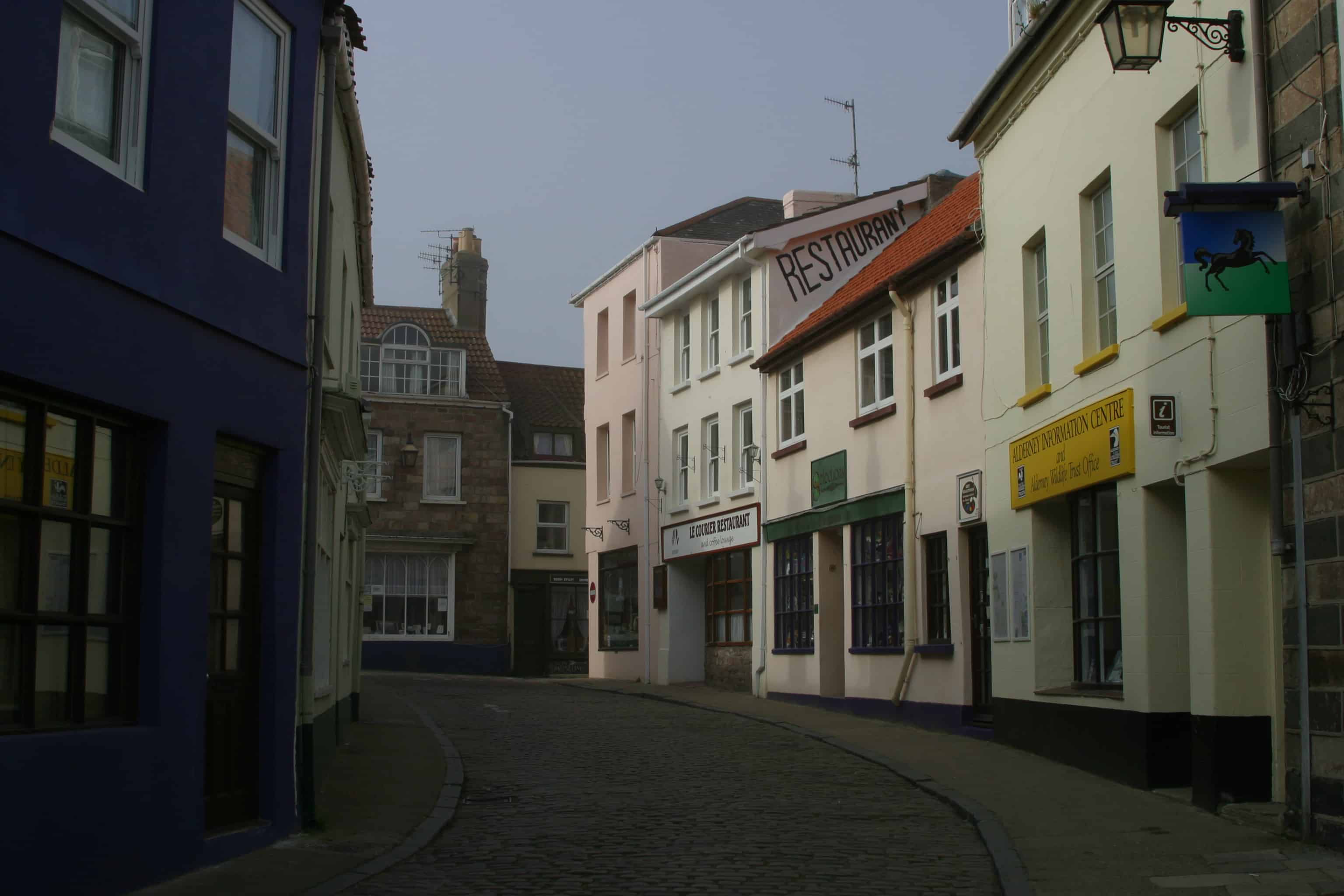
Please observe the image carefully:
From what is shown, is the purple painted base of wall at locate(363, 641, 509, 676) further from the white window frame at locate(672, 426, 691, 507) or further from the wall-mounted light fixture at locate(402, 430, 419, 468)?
the white window frame at locate(672, 426, 691, 507)

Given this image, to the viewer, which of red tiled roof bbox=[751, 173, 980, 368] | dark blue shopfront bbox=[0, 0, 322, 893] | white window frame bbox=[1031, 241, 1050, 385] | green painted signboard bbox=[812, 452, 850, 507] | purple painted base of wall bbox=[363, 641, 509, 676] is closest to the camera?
dark blue shopfront bbox=[0, 0, 322, 893]

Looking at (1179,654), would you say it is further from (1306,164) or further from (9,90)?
(9,90)

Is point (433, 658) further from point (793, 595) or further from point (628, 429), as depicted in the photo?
point (793, 595)

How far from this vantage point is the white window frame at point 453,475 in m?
41.8

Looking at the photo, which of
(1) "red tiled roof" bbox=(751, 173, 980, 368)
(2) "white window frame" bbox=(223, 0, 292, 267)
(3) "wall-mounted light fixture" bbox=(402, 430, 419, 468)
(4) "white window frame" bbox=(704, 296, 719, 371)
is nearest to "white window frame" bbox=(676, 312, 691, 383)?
(4) "white window frame" bbox=(704, 296, 719, 371)

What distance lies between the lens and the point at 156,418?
29.1 feet

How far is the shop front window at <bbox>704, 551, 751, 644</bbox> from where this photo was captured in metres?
27.1

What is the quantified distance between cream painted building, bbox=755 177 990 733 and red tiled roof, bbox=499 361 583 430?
62.7 ft

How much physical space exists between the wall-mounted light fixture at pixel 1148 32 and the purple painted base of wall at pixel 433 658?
32264mm

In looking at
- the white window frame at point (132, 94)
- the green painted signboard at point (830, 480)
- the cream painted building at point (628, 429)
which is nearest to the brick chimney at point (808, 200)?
the cream painted building at point (628, 429)

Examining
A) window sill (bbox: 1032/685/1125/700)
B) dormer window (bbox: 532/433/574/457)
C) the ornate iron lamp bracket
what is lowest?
window sill (bbox: 1032/685/1125/700)

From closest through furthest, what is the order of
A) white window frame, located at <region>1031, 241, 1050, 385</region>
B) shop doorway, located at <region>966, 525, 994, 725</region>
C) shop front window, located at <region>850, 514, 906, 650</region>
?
white window frame, located at <region>1031, 241, 1050, 385</region>
shop doorway, located at <region>966, 525, 994, 725</region>
shop front window, located at <region>850, 514, 906, 650</region>

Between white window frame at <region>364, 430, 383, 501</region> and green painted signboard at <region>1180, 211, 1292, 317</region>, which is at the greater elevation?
white window frame at <region>364, 430, 383, 501</region>

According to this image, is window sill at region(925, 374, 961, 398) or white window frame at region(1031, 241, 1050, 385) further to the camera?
window sill at region(925, 374, 961, 398)
